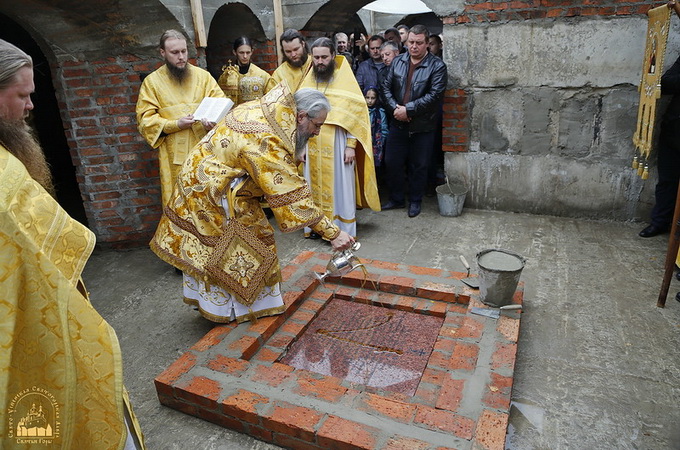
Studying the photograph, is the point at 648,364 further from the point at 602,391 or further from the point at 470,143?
the point at 470,143

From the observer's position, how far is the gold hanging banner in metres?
3.55

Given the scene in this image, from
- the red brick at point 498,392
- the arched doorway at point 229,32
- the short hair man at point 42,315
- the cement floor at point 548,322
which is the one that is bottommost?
the cement floor at point 548,322

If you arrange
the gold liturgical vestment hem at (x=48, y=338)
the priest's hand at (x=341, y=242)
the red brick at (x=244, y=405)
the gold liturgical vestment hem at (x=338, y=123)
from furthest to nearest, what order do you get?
the gold liturgical vestment hem at (x=338, y=123), the priest's hand at (x=341, y=242), the red brick at (x=244, y=405), the gold liturgical vestment hem at (x=48, y=338)

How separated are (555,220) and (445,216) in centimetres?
115

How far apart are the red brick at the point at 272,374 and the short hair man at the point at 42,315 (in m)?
1.11

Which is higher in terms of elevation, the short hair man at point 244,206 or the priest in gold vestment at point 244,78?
the priest in gold vestment at point 244,78

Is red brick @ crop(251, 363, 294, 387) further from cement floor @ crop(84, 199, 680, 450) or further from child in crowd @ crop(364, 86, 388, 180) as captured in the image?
child in crowd @ crop(364, 86, 388, 180)

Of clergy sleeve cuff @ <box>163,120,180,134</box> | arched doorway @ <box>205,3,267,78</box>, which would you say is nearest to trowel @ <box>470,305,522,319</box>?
clergy sleeve cuff @ <box>163,120,180,134</box>

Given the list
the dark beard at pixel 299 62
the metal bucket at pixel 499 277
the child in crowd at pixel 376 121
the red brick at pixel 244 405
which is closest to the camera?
the red brick at pixel 244 405

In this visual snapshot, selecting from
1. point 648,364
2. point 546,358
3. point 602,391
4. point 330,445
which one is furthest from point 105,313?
point 648,364

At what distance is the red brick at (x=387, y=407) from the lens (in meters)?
2.30

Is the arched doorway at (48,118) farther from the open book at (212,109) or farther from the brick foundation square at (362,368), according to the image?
the brick foundation square at (362,368)

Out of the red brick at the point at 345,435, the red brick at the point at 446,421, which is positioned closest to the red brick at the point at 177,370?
the red brick at the point at 345,435

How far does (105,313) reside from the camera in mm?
3715
